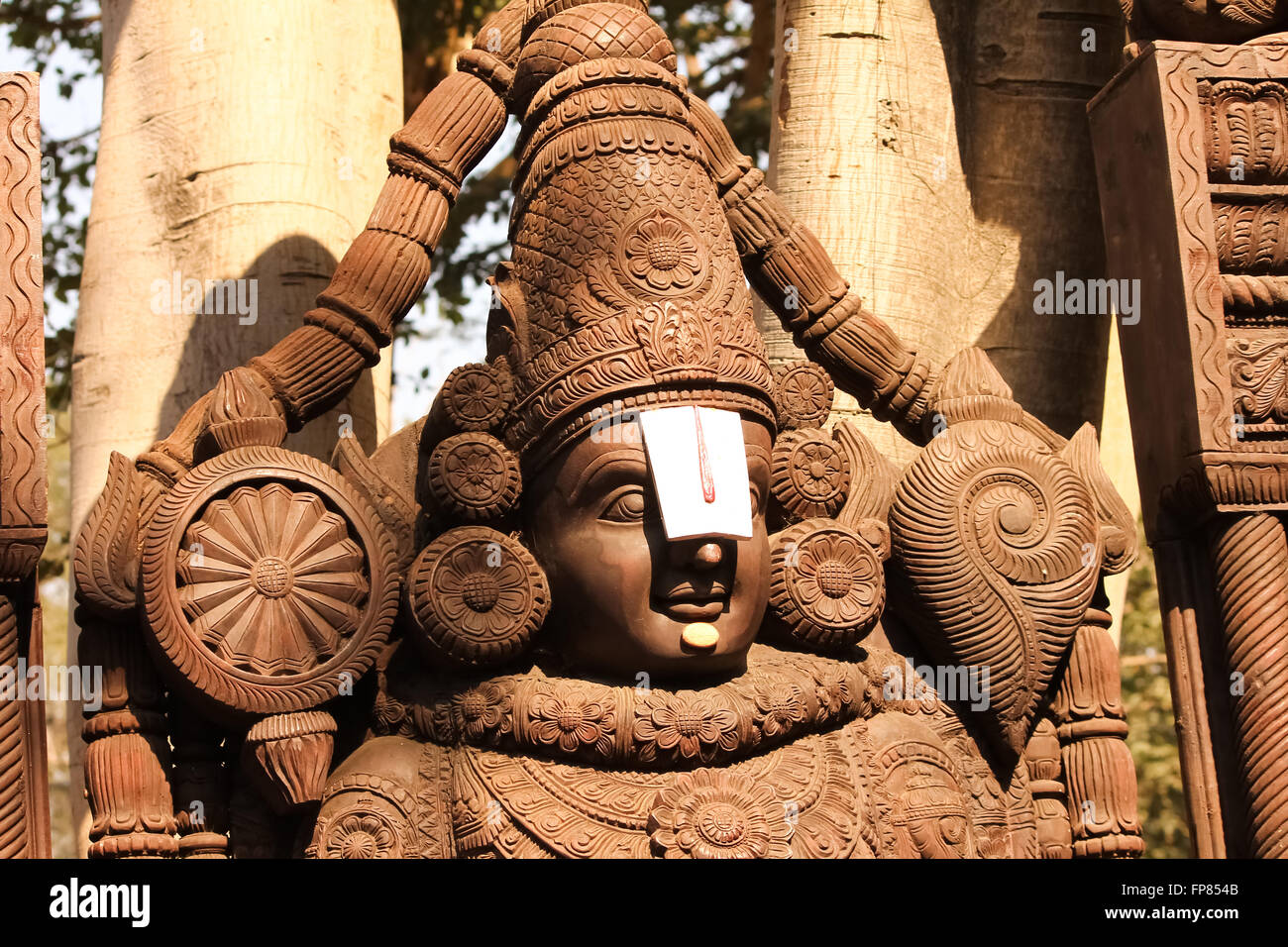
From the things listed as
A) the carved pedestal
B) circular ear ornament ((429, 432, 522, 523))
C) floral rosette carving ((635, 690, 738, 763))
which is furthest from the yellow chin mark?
the carved pedestal

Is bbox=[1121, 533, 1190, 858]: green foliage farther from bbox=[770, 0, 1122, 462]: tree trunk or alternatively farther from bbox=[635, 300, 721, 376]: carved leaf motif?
bbox=[635, 300, 721, 376]: carved leaf motif

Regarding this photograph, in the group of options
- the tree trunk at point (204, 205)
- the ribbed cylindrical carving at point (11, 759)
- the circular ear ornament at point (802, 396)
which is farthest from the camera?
the tree trunk at point (204, 205)

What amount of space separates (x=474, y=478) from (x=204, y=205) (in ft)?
6.89

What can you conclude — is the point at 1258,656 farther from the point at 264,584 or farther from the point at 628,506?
the point at 264,584

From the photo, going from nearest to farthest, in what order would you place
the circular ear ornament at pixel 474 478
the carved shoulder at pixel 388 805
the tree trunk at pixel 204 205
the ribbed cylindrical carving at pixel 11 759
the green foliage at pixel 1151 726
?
the ribbed cylindrical carving at pixel 11 759 → the carved shoulder at pixel 388 805 → the circular ear ornament at pixel 474 478 → the tree trunk at pixel 204 205 → the green foliage at pixel 1151 726

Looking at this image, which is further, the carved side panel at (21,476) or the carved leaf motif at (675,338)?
the carved leaf motif at (675,338)

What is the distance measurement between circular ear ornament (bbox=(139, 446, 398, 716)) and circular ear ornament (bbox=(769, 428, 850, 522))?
3.31 ft

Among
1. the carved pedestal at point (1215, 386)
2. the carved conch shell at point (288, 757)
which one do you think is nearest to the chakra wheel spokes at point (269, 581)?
the carved conch shell at point (288, 757)

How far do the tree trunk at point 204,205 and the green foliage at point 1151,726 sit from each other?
771 centimetres

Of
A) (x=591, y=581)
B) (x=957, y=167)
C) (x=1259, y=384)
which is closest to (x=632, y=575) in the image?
A: (x=591, y=581)

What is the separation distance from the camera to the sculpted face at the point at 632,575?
16.0ft

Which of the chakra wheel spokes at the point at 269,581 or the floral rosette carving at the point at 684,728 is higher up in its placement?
the chakra wheel spokes at the point at 269,581

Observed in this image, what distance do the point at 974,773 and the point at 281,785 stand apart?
1704mm

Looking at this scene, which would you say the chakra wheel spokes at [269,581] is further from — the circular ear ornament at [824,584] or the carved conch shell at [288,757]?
the circular ear ornament at [824,584]
